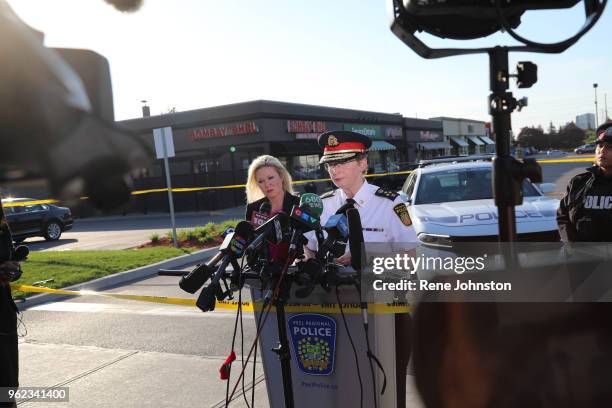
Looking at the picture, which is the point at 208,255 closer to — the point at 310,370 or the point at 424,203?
the point at 424,203

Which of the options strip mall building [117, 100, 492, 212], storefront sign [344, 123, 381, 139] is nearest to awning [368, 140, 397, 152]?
storefront sign [344, 123, 381, 139]

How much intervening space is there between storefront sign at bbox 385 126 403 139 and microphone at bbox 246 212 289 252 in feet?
134

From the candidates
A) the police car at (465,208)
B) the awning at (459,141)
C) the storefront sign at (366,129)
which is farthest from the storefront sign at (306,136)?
the awning at (459,141)

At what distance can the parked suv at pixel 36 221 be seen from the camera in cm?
1490

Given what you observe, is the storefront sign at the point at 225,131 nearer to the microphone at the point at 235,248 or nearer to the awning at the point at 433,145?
the microphone at the point at 235,248

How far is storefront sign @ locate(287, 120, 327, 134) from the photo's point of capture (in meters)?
27.9

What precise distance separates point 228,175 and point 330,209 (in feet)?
70.6

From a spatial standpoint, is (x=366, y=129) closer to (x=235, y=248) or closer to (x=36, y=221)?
(x=36, y=221)

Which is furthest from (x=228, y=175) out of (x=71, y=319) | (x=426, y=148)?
(x=426, y=148)

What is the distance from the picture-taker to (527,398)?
1.65m

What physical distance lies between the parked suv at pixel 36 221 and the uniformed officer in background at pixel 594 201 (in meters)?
14.1

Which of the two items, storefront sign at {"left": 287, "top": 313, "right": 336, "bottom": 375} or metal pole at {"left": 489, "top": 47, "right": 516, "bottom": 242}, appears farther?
storefront sign at {"left": 287, "top": 313, "right": 336, "bottom": 375}

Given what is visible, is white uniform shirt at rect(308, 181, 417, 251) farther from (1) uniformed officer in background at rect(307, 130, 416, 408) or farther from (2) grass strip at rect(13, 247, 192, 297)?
(2) grass strip at rect(13, 247, 192, 297)

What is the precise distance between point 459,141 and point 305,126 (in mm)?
39057
